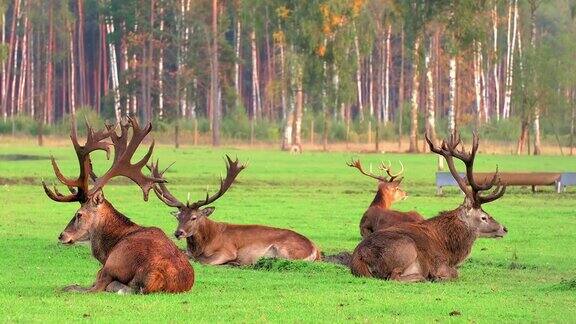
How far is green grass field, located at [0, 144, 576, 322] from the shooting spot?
12.2 metres

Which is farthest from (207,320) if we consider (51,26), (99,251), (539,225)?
(51,26)

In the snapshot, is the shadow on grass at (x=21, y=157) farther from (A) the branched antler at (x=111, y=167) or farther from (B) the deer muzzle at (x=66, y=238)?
(B) the deer muzzle at (x=66, y=238)

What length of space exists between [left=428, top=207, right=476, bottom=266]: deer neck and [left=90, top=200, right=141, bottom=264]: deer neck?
419cm

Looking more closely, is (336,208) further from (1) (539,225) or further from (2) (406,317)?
(2) (406,317)

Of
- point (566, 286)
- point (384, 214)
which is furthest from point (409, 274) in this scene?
point (384, 214)

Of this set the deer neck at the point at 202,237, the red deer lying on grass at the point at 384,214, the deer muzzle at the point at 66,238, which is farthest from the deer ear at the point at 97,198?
the red deer lying on grass at the point at 384,214

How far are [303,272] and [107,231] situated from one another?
10.6 feet

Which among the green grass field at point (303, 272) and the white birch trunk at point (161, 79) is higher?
the white birch trunk at point (161, 79)

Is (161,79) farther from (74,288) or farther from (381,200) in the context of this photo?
(74,288)

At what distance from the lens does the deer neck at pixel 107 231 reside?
14.3 m

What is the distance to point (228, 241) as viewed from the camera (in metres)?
18.8

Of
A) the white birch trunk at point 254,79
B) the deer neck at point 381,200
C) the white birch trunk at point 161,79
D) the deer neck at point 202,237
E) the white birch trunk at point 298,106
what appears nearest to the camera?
the deer neck at point 202,237

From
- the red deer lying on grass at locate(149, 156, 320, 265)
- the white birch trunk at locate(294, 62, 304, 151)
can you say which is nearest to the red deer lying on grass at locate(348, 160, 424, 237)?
the red deer lying on grass at locate(149, 156, 320, 265)

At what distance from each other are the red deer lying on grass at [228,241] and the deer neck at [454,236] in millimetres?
2378
